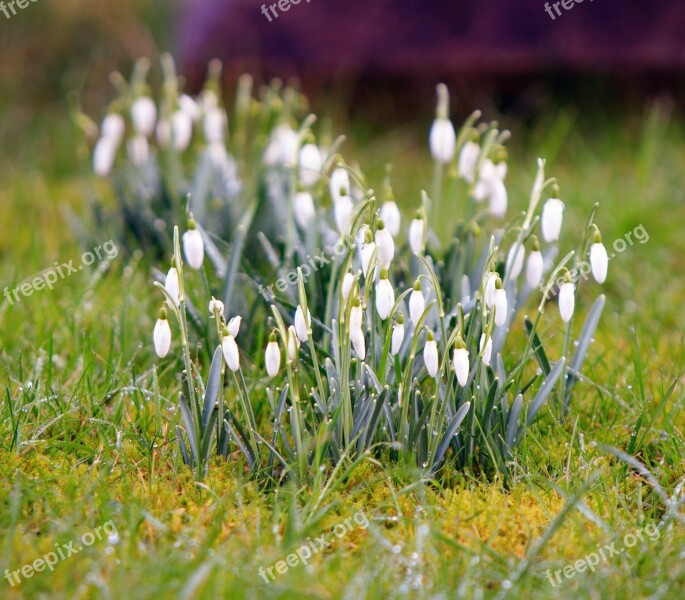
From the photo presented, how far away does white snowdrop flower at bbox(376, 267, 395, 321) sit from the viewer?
2184 mm

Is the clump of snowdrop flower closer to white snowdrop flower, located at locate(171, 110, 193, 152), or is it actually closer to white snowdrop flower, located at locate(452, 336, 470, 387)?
white snowdrop flower, located at locate(452, 336, 470, 387)

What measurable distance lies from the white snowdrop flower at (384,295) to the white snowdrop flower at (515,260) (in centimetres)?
54

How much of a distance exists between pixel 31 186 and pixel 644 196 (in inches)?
126

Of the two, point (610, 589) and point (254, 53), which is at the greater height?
point (254, 53)

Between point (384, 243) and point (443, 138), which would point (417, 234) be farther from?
point (443, 138)

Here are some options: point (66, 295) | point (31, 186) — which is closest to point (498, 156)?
point (66, 295)

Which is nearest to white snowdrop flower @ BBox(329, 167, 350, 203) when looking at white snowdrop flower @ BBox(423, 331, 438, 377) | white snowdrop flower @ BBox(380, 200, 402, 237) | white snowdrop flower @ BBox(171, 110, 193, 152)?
white snowdrop flower @ BBox(380, 200, 402, 237)

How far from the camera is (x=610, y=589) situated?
1993 millimetres

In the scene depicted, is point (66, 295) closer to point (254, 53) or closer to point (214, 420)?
point (214, 420)

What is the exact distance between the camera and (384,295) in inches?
86.6

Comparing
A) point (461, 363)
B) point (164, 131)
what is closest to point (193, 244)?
point (461, 363)

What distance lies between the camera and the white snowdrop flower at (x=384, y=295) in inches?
86.0

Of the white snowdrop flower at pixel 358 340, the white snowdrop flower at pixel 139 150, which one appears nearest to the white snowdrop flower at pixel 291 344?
the white snowdrop flower at pixel 358 340

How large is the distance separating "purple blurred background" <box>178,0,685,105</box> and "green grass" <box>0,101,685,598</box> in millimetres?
2589
